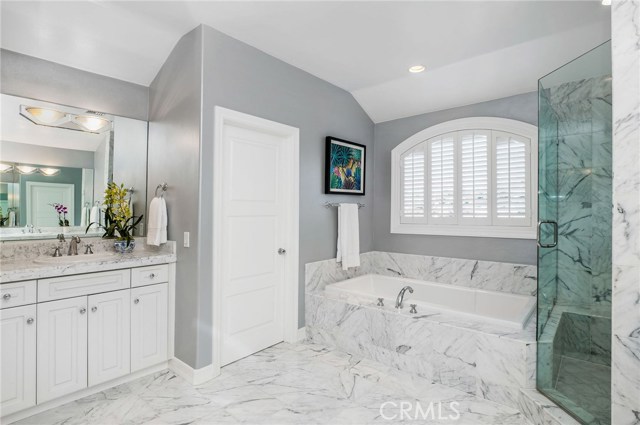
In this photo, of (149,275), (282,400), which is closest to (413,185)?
(282,400)

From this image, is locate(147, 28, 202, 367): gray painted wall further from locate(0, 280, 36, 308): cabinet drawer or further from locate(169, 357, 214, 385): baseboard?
locate(0, 280, 36, 308): cabinet drawer

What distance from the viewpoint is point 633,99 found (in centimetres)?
158

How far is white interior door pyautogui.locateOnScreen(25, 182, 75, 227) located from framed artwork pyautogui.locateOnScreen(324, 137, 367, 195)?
2.31 meters

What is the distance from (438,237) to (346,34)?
2394 mm

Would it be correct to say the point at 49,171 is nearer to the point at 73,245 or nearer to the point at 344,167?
the point at 73,245

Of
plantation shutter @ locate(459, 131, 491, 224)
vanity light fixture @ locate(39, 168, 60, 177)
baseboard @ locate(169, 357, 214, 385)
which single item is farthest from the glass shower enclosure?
vanity light fixture @ locate(39, 168, 60, 177)

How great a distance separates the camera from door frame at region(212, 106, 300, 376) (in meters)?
2.72

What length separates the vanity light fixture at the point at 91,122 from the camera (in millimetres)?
2891

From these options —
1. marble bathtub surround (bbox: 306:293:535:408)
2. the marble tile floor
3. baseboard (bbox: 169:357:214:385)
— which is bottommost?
the marble tile floor

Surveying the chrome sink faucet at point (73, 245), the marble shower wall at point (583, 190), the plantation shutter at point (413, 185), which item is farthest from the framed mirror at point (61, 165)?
the marble shower wall at point (583, 190)

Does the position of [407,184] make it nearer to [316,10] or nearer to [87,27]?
[316,10]

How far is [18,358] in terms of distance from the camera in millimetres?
2080

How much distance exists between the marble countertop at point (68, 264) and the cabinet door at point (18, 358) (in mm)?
210

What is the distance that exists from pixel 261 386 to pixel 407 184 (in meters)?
2.77
